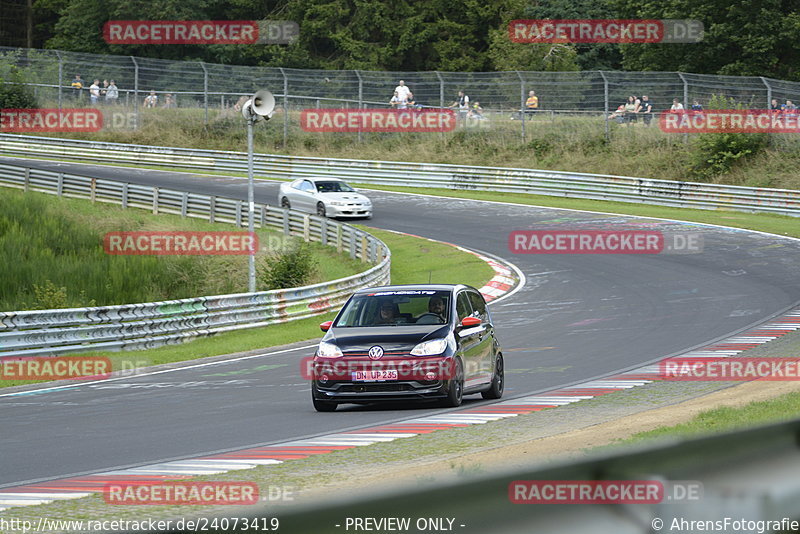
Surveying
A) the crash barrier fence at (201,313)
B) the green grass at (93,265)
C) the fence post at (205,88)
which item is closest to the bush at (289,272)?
the green grass at (93,265)

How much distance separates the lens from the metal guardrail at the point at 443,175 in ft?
126

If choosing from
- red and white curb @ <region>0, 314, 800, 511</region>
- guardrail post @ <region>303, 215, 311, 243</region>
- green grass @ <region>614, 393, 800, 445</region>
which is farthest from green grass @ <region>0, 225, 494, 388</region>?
green grass @ <region>614, 393, 800, 445</region>

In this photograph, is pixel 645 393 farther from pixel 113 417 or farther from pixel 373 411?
pixel 113 417

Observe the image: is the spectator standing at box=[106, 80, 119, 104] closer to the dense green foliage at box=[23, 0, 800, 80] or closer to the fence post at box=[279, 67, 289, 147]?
the fence post at box=[279, 67, 289, 147]

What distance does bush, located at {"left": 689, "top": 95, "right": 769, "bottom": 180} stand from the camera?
41.1 meters

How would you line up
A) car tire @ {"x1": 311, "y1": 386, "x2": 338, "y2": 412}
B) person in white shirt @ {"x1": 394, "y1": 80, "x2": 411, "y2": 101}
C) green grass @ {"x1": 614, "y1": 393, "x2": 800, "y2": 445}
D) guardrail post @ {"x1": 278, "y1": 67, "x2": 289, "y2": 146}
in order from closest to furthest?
1. green grass @ {"x1": 614, "y1": 393, "x2": 800, "y2": 445}
2. car tire @ {"x1": 311, "y1": 386, "x2": 338, "y2": 412}
3. person in white shirt @ {"x1": 394, "y1": 80, "x2": 411, "y2": 101}
4. guardrail post @ {"x1": 278, "y1": 67, "x2": 289, "y2": 146}

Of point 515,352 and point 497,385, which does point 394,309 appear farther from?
point 515,352

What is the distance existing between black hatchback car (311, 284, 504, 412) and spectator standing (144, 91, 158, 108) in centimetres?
4203

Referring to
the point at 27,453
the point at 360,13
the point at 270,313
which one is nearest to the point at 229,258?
the point at 270,313

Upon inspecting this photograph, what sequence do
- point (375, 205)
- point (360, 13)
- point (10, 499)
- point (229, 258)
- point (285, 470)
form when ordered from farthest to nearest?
point (360, 13), point (375, 205), point (229, 258), point (285, 470), point (10, 499)

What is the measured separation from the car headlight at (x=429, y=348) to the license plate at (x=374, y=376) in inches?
13.4

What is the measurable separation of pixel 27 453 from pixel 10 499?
2.46 meters

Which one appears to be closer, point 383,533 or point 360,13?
point 383,533

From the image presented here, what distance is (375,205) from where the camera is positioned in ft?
139
